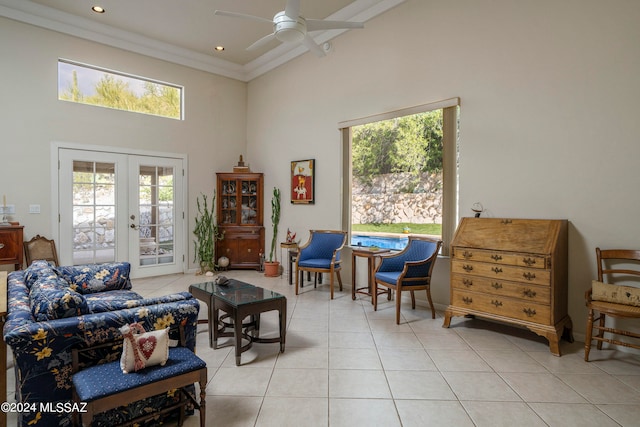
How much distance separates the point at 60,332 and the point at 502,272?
3.41 metres

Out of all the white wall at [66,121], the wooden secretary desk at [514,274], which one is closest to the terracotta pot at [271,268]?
the white wall at [66,121]

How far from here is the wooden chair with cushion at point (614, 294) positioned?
9.25ft

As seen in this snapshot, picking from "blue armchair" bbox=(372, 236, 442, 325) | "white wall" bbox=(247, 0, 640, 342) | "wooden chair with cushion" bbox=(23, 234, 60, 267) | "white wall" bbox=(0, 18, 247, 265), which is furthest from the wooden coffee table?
"white wall" bbox=(0, 18, 247, 265)

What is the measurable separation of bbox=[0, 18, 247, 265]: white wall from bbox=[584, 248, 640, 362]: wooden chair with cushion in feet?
19.7

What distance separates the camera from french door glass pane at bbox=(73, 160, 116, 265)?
18.2 feet

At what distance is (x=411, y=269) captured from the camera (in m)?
4.04

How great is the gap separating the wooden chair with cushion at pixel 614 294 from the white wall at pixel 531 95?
0.13m

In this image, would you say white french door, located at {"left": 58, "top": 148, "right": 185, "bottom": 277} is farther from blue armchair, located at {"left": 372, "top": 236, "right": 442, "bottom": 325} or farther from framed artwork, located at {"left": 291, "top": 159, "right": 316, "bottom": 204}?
blue armchair, located at {"left": 372, "top": 236, "right": 442, "bottom": 325}

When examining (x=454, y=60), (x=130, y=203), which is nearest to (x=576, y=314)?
(x=454, y=60)

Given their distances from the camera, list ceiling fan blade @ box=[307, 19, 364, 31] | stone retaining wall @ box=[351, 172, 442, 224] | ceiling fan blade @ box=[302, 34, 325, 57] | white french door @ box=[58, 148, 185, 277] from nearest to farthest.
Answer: ceiling fan blade @ box=[307, 19, 364, 31], ceiling fan blade @ box=[302, 34, 325, 57], stone retaining wall @ box=[351, 172, 442, 224], white french door @ box=[58, 148, 185, 277]

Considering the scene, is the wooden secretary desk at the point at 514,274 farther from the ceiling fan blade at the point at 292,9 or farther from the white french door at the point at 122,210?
the white french door at the point at 122,210

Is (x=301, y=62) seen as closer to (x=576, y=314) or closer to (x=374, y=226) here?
(x=374, y=226)

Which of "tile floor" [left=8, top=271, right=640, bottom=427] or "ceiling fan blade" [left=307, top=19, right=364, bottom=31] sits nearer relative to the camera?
"tile floor" [left=8, top=271, right=640, bottom=427]

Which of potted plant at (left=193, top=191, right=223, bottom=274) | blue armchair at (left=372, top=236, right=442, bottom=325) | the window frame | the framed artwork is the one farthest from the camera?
potted plant at (left=193, top=191, right=223, bottom=274)
